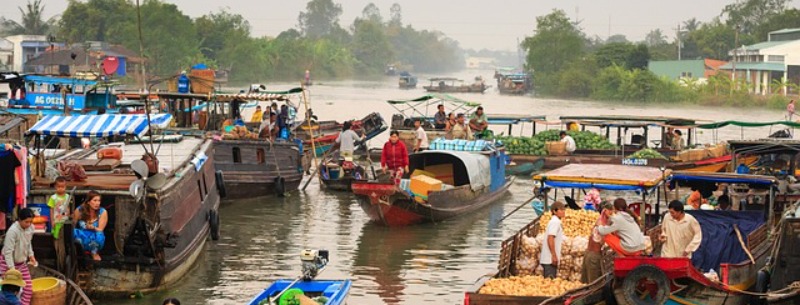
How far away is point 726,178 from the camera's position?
55.3ft

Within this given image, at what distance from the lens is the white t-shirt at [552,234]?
559 inches

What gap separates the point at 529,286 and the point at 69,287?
480 centimetres

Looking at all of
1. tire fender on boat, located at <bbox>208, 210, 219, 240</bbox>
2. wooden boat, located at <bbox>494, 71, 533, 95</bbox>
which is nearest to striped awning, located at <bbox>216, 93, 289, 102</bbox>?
tire fender on boat, located at <bbox>208, 210, 219, 240</bbox>

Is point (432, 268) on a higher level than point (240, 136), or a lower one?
lower

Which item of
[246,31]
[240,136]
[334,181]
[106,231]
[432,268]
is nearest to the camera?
[106,231]

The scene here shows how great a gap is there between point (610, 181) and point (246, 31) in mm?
89814

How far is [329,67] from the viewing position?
384ft

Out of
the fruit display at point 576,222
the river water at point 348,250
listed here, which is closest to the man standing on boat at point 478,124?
the river water at point 348,250

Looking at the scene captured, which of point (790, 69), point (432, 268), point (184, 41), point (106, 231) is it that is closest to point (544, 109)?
point (790, 69)

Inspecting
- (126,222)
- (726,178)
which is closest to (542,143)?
(726,178)

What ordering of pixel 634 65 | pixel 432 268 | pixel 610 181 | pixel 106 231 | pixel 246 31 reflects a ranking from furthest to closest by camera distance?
pixel 246 31
pixel 634 65
pixel 432 268
pixel 610 181
pixel 106 231

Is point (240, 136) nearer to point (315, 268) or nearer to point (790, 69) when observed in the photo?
point (315, 268)

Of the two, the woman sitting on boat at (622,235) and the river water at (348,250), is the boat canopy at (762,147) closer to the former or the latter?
the river water at (348,250)

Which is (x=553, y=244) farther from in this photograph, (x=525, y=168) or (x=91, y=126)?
(x=525, y=168)
